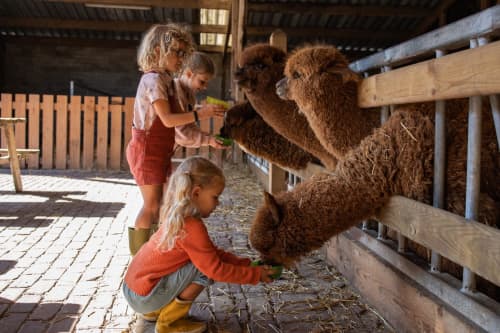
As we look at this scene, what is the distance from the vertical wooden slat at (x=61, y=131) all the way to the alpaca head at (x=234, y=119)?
8317 millimetres

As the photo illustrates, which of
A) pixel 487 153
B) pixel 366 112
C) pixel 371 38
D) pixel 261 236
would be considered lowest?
pixel 261 236

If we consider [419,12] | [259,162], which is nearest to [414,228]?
[259,162]

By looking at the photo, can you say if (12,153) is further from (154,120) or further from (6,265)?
(154,120)

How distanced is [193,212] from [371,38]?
1518 cm

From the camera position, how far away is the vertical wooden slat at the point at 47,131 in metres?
11.6

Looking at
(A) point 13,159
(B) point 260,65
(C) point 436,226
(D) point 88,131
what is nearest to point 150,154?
(B) point 260,65

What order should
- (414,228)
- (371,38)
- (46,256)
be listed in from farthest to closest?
(371,38) < (46,256) < (414,228)

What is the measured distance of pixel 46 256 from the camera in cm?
428

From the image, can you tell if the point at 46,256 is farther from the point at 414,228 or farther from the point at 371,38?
the point at 371,38

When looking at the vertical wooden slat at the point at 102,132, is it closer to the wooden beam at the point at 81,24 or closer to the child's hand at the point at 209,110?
the wooden beam at the point at 81,24

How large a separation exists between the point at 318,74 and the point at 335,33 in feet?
45.1

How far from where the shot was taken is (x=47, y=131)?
11664mm

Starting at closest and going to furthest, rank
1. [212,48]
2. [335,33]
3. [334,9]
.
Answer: [334,9] → [335,33] → [212,48]

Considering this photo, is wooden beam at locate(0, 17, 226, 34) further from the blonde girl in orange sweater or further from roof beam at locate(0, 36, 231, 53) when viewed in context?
the blonde girl in orange sweater
